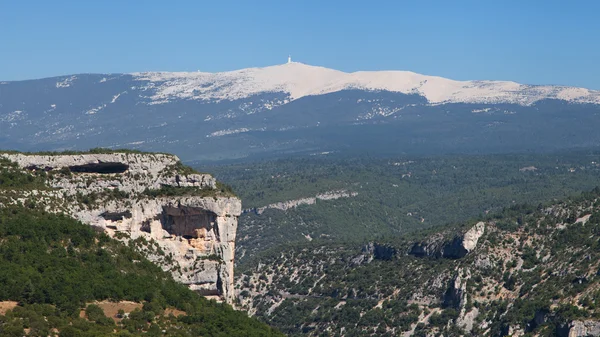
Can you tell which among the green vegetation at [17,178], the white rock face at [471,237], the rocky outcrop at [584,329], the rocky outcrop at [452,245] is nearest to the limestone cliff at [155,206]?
the green vegetation at [17,178]

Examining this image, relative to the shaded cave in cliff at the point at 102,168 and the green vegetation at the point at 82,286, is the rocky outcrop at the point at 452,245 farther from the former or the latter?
the shaded cave in cliff at the point at 102,168

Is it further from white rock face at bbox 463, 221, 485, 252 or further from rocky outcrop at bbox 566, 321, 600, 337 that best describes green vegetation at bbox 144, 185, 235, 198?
white rock face at bbox 463, 221, 485, 252

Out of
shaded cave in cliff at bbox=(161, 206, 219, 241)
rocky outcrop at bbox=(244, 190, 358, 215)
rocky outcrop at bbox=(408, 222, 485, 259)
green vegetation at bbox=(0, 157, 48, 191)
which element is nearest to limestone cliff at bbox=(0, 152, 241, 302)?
shaded cave in cliff at bbox=(161, 206, 219, 241)

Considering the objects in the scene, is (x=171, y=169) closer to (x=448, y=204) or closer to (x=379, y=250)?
(x=379, y=250)

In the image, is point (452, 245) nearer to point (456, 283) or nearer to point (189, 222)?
point (456, 283)

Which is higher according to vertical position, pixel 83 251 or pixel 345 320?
pixel 83 251

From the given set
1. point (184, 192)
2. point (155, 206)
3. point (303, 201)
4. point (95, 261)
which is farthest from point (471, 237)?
point (303, 201)

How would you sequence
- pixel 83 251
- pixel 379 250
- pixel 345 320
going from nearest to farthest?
pixel 83 251
pixel 345 320
pixel 379 250

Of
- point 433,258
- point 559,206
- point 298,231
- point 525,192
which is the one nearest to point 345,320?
point 433,258
